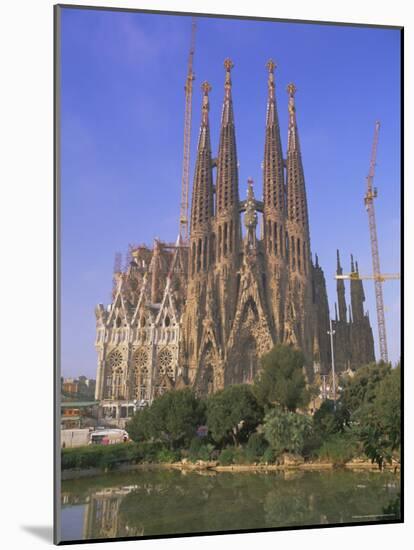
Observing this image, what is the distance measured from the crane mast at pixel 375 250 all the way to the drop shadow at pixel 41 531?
3.33 m

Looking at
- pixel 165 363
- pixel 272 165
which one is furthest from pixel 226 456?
pixel 272 165

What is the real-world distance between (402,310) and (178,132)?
261cm

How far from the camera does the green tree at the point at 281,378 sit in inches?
336

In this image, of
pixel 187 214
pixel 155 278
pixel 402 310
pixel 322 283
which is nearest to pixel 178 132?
pixel 187 214

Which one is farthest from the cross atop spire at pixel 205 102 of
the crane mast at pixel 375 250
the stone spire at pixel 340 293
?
the stone spire at pixel 340 293

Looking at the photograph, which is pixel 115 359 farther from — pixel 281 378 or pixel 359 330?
pixel 359 330

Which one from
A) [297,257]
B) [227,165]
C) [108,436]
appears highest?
[227,165]

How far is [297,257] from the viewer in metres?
8.80

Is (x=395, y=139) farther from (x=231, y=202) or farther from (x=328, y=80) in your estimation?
(x=231, y=202)

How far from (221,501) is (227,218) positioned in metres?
2.56

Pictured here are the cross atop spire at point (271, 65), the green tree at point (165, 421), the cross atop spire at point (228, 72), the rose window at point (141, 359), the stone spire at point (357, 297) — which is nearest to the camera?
the green tree at point (165, 421)

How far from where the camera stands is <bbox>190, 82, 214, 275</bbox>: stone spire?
28.0 ft

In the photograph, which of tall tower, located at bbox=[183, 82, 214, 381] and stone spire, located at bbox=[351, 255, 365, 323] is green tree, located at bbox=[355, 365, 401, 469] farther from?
tall tower, located at bbox=[183, 82, 214, 381]

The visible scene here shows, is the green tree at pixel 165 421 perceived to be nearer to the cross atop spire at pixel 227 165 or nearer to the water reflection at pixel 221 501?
the water reflection at pixel 221 501
